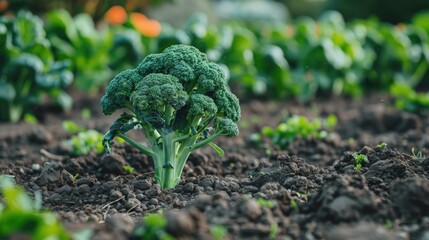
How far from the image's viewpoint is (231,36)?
1130 cm

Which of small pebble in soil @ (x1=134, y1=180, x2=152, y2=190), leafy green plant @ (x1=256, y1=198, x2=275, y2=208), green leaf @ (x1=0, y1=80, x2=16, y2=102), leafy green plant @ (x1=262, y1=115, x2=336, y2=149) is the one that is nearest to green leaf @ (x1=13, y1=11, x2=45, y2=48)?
green leaf @ (x1=0, y1=80, x2=16, y2=102)

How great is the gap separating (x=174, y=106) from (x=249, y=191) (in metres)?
0.79

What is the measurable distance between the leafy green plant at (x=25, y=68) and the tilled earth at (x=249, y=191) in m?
1.61

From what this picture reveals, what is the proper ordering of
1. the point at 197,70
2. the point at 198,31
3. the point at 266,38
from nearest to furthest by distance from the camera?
the point at 197,70
the point at 198,31
the point at 266,38

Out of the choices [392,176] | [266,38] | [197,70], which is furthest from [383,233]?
[266,38]

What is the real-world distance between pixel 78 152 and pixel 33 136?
59.0 inches

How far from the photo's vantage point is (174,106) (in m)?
5.04

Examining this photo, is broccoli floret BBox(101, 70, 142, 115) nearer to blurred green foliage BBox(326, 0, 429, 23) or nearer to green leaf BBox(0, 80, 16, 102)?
green leaf BBox(0, 80, 16, 102)

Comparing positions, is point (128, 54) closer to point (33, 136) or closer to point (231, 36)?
point (231, 36)

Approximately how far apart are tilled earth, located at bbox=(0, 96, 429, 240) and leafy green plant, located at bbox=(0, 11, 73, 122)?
1615 millimetres

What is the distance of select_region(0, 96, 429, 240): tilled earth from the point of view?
4008mm

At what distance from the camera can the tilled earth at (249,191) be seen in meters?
4.01

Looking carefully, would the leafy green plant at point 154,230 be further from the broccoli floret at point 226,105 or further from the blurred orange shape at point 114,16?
the blurred orange shape at point 114,16

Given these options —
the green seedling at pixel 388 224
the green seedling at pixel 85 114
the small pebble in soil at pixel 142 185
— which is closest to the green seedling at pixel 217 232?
the green seedling at pixel 388 224
